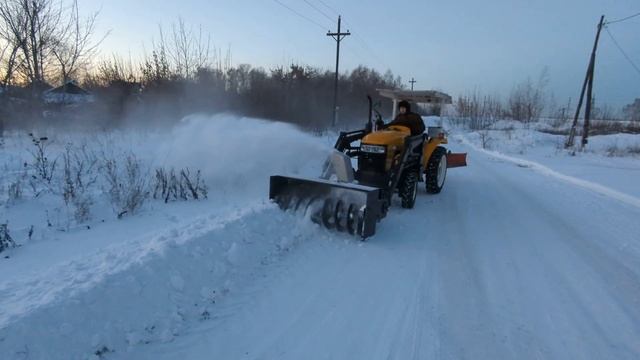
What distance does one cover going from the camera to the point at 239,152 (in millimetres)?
8414

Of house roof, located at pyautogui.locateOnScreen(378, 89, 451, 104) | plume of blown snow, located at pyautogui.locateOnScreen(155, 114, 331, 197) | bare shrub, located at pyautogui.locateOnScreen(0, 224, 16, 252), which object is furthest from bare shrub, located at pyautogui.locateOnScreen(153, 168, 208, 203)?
house roof, located at pyautogui.locateOnScreen(378, 89, 451, 104)

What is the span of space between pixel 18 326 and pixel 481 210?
6766 mm

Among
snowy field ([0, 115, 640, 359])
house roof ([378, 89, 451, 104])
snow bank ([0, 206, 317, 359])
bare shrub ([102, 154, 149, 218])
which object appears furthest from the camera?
house roof ([378, 89, 451, 104])

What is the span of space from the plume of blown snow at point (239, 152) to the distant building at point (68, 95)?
8.94 metres

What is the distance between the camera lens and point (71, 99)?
17359mm

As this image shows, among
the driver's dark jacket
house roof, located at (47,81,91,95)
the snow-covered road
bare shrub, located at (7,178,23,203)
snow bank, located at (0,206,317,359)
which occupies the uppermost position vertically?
house roof, located at (47,81,91,95)

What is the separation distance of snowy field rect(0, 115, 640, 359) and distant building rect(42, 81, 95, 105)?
9.23m

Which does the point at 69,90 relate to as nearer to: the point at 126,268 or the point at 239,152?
the point at 239,152

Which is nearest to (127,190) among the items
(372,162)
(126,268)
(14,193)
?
(14,193)

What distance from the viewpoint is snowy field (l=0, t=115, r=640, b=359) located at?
2908mm

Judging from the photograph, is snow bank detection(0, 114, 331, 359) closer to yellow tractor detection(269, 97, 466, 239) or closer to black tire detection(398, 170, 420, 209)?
yellow tractor detection(269, 97, 466, 239)

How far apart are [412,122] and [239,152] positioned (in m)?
3.40

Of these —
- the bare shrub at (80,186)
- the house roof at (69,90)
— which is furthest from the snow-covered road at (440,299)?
the house roof at (69,90)

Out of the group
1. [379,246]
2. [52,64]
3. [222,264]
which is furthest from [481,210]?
[52,64]
